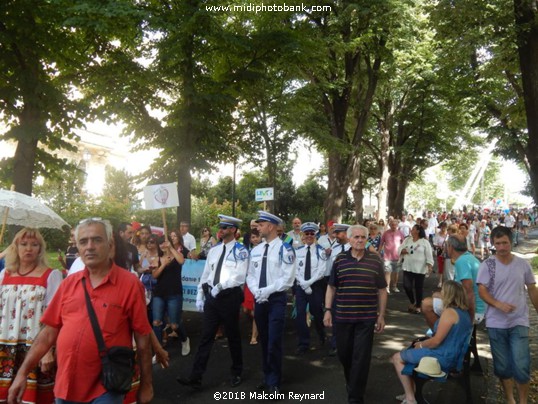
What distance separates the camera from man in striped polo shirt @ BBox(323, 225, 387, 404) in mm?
5035

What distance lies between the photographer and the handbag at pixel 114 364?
2.88 m

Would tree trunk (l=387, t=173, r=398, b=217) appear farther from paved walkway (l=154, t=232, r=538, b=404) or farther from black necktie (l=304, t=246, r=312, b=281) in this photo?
black necktie (l=304, t=246, r=312, b=281)

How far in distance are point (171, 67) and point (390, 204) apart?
2576 centimetres

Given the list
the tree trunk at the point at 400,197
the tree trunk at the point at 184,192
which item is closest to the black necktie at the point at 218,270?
the tree trunk at the point at 184,192

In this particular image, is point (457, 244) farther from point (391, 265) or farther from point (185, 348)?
point (391, 265)

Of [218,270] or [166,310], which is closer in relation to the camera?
[218,270]

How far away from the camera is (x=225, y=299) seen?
5.93 metres

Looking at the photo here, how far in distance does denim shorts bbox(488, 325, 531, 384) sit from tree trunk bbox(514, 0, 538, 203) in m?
2.39

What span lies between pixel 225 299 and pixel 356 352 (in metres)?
1.70

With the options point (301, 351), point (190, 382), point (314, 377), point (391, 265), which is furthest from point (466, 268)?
point (391, 265)

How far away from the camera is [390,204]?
115 ft

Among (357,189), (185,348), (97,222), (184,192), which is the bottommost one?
(185,348)

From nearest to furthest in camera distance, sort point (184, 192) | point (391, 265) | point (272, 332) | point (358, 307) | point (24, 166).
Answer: point (358, 307) → point (272, 332) → point (24, 166) → point (391, 265) → point (184, 192)

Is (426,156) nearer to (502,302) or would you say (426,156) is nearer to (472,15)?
(472,15)
